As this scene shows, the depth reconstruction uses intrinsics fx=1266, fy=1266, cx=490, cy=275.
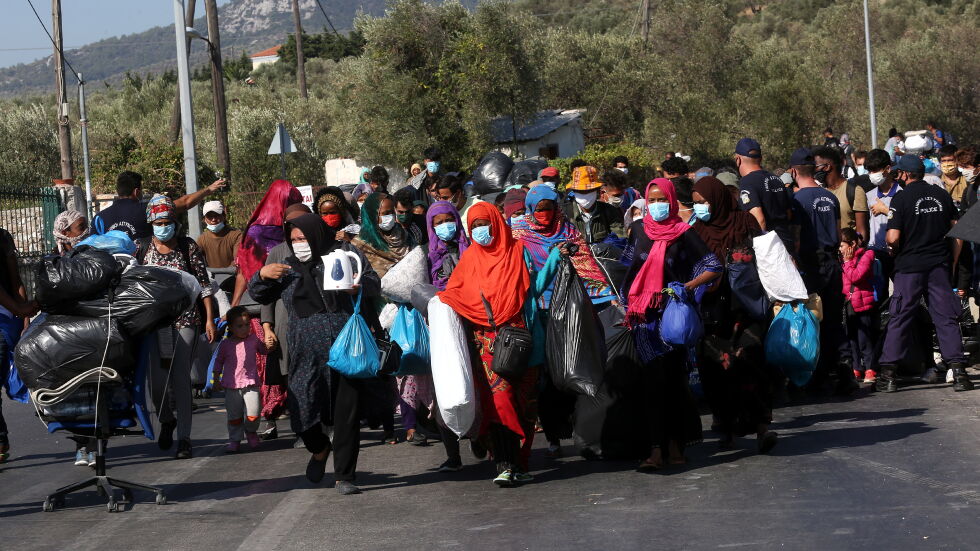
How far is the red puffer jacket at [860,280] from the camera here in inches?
446

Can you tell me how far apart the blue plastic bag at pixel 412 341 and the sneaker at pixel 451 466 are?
75 cm

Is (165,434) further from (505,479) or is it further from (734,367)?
(734,367)

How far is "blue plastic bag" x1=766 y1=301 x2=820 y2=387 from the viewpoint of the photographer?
8727mm

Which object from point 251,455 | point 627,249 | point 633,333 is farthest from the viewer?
point 251,455

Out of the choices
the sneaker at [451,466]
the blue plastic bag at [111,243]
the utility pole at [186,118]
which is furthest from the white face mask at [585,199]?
the utility pole at [186,118]

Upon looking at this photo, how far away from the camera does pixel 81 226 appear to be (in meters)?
9.34

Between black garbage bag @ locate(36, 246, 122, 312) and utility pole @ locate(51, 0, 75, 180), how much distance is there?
2294 cm

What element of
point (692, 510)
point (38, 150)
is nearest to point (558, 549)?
point (692, 510)

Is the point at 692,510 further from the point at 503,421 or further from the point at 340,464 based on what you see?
the point at 340,464

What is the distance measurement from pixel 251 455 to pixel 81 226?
6.90 feet

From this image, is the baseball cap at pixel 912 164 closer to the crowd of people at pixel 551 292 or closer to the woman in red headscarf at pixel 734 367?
the crowd of people at pixel 551 292

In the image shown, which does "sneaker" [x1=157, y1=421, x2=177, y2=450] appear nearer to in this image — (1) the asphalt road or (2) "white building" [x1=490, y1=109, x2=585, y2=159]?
(1) the asphalt road

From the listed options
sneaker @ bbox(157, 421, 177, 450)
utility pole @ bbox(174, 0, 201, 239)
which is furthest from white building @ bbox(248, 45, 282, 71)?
sneaker @ bbox(157, 421, 177, 450)

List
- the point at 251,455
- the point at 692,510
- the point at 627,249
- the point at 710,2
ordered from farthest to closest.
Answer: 1. the point at 710,2
2. the point at 251,455
3. the point at 627,249
4. the point at 692,510
